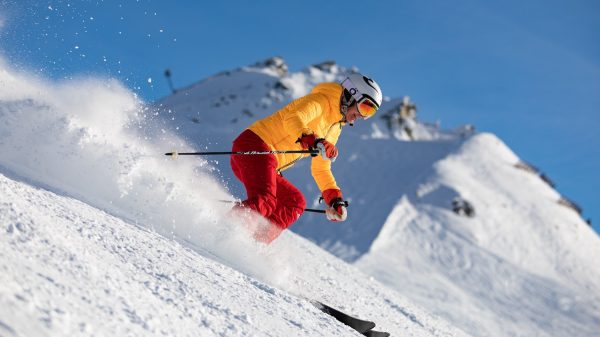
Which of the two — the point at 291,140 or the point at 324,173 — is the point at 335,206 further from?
the point at 291,140

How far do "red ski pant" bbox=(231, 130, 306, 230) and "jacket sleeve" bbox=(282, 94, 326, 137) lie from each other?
1.15 feet

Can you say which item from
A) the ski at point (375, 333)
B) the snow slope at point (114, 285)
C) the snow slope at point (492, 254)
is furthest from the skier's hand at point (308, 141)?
the snow slope at point (492, 254)

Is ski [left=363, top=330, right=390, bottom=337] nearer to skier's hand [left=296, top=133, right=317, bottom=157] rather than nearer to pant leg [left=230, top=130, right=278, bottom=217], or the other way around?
pant leg [left=230, top=130, right=278, bottom=217]

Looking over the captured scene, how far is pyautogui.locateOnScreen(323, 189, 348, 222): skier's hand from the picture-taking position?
601 centimetres

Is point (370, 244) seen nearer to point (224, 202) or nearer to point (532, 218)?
point (532, 218)

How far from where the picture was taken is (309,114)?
225 inches

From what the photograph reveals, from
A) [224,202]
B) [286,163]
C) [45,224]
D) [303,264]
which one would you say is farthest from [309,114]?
[45,224]

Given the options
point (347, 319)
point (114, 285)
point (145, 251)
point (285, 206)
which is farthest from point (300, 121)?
point (114, 285)

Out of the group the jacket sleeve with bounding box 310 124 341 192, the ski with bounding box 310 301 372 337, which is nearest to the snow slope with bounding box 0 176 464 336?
the ski with bounding box 310 301 372 337

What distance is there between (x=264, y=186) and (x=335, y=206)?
3.03ft

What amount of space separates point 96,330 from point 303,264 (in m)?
4.23

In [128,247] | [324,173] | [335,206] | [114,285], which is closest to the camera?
[114,285]

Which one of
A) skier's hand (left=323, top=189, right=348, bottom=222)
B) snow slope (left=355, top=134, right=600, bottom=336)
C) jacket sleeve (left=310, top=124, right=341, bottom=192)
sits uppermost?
snow slope (left=355, top=134, right=600, bottom=336)

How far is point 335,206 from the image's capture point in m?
6.11
